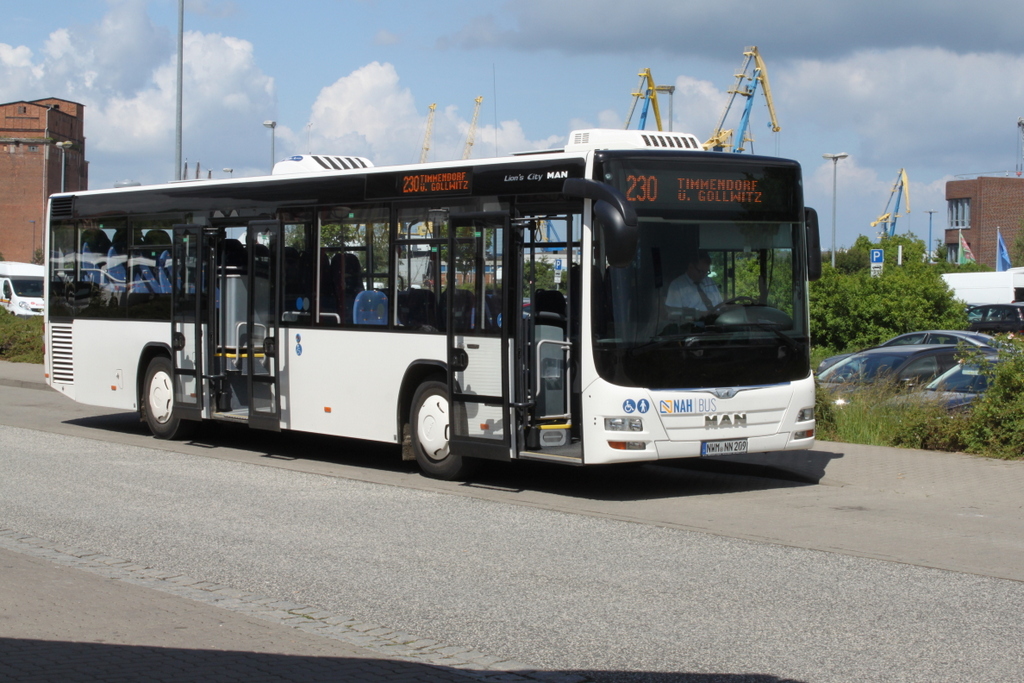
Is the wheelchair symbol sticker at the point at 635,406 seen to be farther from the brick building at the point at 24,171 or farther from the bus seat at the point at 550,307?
the brick building at the point at 24,171

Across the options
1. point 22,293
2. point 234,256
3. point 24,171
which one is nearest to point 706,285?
point 234,256

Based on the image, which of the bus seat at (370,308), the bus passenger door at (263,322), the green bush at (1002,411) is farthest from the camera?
the bus passenger door at (263,322)

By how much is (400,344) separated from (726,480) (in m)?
3.56

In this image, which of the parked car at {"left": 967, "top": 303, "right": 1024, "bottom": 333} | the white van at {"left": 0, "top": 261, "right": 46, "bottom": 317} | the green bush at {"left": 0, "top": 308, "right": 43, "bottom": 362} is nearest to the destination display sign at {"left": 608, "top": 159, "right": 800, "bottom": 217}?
the green bush at {"left": 0, "top": 308, "right": 43, "bottom": 362}

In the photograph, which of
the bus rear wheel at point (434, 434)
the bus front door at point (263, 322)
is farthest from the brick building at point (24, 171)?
the bus rear wheel at point (434, 434)

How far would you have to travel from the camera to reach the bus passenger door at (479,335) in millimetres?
10953

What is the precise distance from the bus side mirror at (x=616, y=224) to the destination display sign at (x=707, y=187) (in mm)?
361

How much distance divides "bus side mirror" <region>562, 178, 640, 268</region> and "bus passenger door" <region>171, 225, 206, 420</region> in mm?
6113

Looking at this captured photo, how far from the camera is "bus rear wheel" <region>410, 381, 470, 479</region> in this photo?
11.8 metres

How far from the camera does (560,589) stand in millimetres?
7234

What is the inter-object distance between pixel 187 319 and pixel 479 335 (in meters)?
5.02

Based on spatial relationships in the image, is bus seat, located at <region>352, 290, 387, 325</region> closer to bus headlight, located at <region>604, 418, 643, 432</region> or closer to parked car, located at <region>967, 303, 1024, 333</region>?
bus headlight, located at <region>604, 418, 643, 432</region>

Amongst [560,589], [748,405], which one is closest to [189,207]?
[748,405]

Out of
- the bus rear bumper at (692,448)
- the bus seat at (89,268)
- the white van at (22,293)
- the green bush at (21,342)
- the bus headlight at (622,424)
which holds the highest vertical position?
the white van at (22,293)
